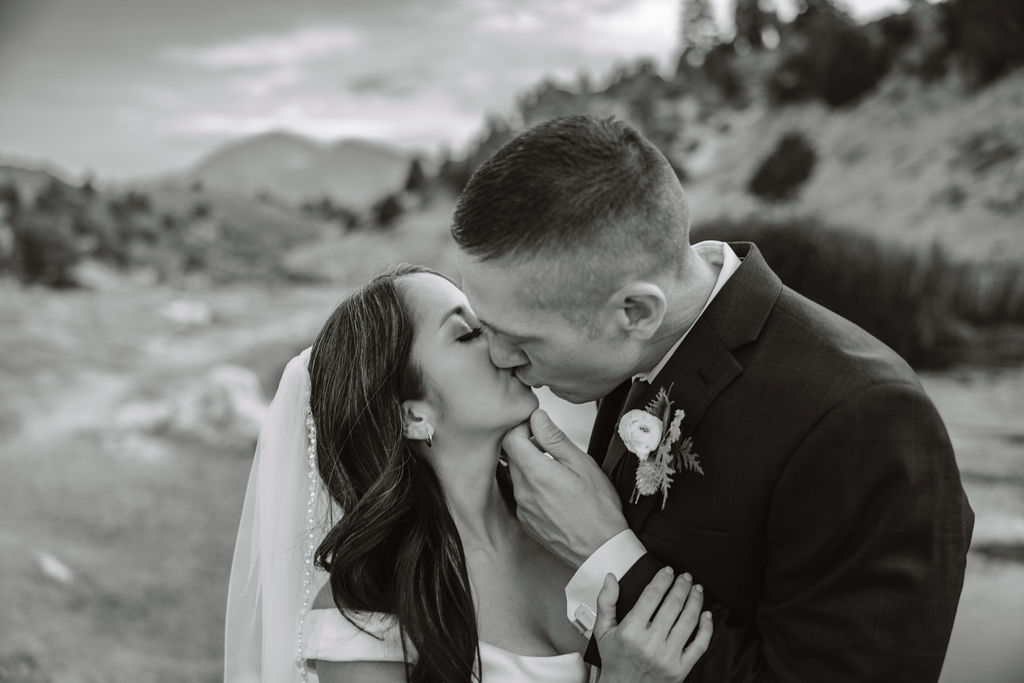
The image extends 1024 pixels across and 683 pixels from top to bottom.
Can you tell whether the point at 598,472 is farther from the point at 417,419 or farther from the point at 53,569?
the point at 53,569

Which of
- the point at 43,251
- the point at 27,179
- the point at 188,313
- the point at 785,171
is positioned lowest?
the point at 188,313

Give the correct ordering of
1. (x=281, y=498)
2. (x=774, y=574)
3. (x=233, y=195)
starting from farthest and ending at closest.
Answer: (x=233, y=195) < (x=281, y=498) < (x=774, y=574)

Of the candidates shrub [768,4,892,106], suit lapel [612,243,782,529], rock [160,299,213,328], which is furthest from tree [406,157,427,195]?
suit lapel [612,243,782,529]

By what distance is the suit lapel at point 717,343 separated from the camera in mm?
1930

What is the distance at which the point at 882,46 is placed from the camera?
9.55m

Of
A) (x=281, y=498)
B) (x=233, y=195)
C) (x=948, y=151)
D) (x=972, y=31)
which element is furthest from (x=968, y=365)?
(x=233, y=195)

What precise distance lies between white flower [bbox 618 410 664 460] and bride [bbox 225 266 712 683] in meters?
0.43

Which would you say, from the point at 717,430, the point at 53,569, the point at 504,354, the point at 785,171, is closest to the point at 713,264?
the point at 717,430

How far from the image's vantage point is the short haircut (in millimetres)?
1843

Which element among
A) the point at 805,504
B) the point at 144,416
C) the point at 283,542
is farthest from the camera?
the point at 144,416

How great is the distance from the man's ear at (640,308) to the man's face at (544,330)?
0.11ft

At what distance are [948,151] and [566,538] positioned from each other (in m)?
7.18

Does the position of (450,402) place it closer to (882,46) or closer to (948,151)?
(948,151)

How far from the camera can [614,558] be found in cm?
201
